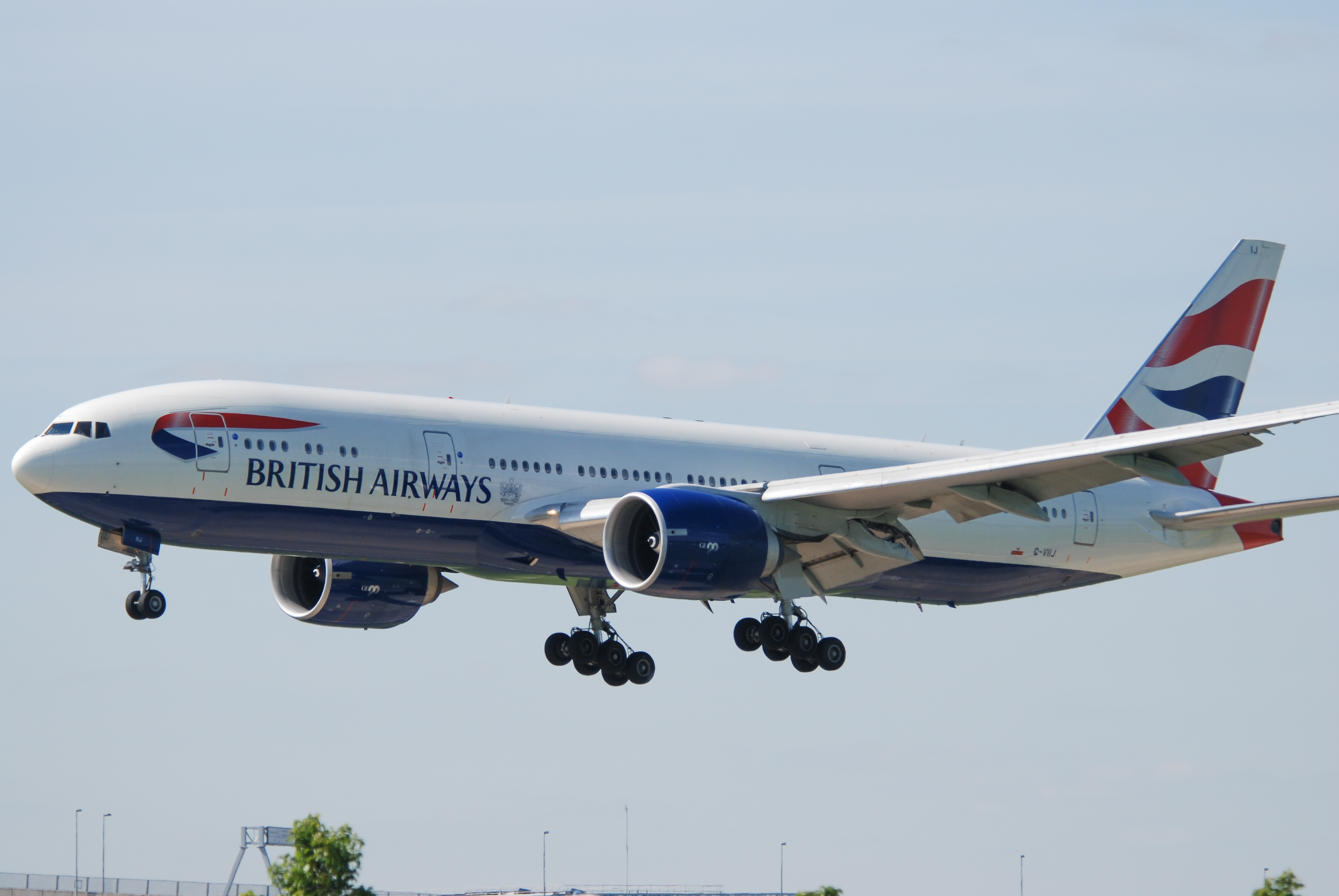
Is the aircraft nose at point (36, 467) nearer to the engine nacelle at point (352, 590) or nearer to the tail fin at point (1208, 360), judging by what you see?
the engine nacelle at point (352, 590)

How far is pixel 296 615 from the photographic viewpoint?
156ft

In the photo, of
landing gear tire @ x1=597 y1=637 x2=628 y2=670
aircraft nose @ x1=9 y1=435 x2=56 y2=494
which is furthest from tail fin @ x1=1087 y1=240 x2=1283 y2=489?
aircraft nose @ x1=9 y1=435 x2=56 y2=494

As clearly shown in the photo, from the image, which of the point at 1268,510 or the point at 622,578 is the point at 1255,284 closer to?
the point at 1268,510

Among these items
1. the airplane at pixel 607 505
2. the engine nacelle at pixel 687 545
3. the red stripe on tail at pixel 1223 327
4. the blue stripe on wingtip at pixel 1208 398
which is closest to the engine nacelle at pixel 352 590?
the airplane at pixel 607 505

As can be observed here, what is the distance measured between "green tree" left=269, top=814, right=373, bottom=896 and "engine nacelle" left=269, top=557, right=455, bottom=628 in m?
4.89

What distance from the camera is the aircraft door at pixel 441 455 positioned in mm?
40312

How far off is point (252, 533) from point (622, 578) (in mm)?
7342

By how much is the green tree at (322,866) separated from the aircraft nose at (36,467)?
1265 centimetres

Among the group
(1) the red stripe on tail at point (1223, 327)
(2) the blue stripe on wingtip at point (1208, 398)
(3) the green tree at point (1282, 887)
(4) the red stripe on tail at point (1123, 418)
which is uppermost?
(1) the red stripe on tail at point (1223, 327)

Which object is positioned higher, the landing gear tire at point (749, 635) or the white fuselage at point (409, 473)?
the white fuselage at point (409, 473)

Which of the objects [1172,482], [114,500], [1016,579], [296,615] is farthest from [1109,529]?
[114,500]

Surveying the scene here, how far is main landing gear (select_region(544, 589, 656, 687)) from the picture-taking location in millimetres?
47312

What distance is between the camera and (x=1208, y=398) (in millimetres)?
51188

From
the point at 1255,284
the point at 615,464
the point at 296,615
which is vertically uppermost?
the point at 1255,284
